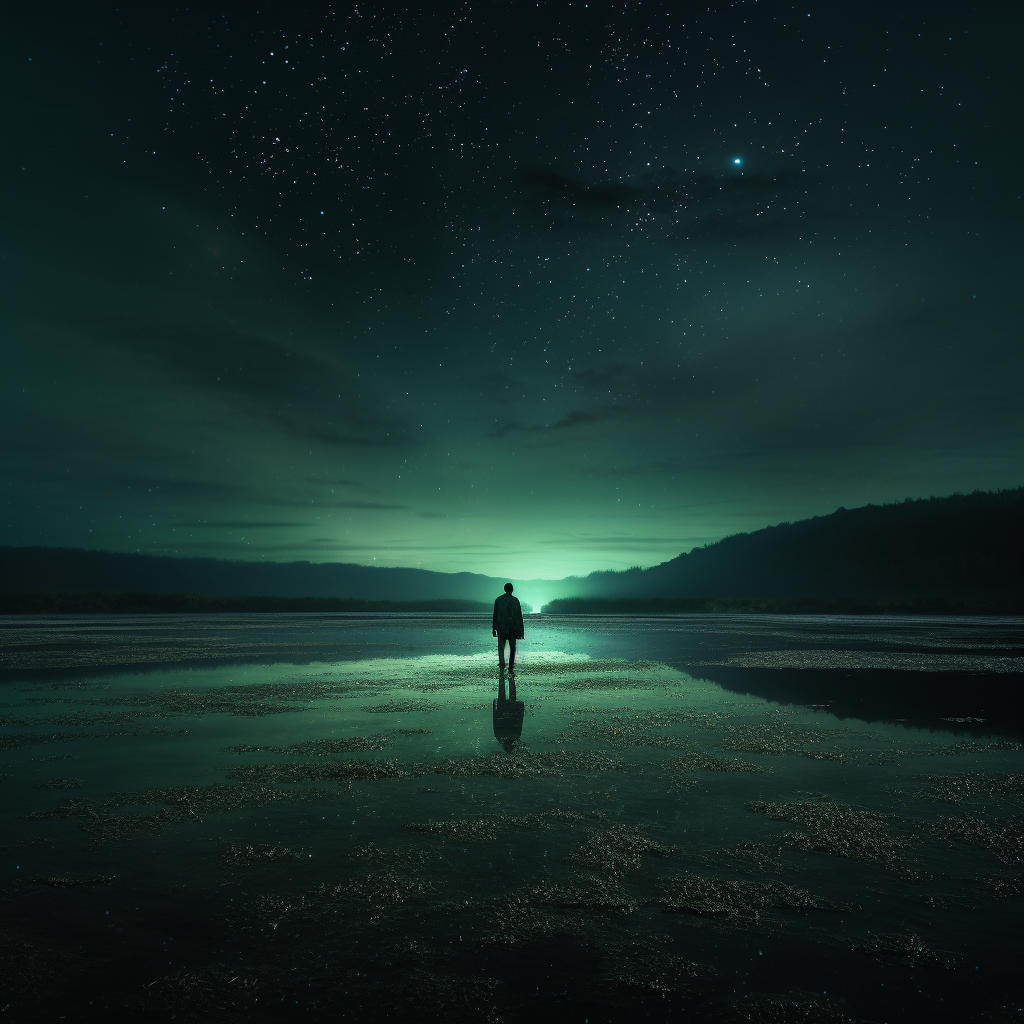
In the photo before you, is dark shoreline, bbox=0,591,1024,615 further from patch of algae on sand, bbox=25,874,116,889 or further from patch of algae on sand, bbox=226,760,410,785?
patch of algae on sand, bbox=25,874,116,889

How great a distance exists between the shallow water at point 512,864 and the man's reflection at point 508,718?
3.2 inches

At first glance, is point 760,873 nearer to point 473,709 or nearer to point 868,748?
point 868,748

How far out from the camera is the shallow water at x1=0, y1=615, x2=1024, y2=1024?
117 inches

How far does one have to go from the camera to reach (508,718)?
32.0 ft

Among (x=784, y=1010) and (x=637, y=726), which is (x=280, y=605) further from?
(x=784, y=1010)

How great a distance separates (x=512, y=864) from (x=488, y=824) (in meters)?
0.81

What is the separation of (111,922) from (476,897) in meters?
2.05

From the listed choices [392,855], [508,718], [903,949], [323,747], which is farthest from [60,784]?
[903,949]

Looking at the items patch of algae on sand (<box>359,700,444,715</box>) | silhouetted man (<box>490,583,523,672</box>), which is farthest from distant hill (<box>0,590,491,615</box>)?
patch of algae on sand (<box>359,700,444,715</box>)

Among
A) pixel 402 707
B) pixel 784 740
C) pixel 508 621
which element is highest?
pixel 508 621

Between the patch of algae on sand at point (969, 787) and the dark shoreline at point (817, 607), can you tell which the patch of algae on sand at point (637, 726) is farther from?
the dark shoreline at point (817, 607)

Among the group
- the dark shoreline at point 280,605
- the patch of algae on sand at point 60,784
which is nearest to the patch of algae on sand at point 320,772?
the patch of algae on sand at point 60,784

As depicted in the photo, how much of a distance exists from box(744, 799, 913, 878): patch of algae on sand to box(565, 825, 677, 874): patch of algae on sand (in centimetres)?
104

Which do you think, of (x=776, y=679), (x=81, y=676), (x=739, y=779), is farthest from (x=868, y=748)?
(x=81, y=676)
